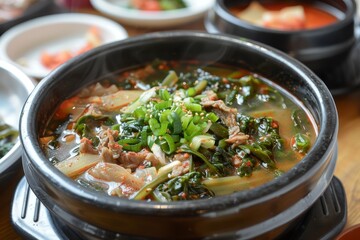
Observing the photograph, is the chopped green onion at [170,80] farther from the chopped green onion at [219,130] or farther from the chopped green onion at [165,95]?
the chopped green onion at [219,130]

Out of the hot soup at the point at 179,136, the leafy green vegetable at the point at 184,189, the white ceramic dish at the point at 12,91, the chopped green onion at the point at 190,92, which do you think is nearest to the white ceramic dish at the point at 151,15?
the white ceramic dish at the point at 12,91

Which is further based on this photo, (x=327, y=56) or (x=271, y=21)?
(x=271, y=21)

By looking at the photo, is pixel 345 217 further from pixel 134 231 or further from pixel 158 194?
pixel 134 231

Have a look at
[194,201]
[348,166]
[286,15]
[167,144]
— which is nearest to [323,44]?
[286,15]

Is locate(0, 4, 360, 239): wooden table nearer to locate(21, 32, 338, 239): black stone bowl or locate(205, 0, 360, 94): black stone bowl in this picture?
locate(205, 0, 360, 94): black stone bowl

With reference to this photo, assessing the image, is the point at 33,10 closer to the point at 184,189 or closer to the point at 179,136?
the point at 179,136

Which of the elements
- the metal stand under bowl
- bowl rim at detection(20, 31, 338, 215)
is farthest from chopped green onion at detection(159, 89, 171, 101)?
the metal stand under bowl

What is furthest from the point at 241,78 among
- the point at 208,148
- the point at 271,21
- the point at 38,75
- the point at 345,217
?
the point at 38,75
